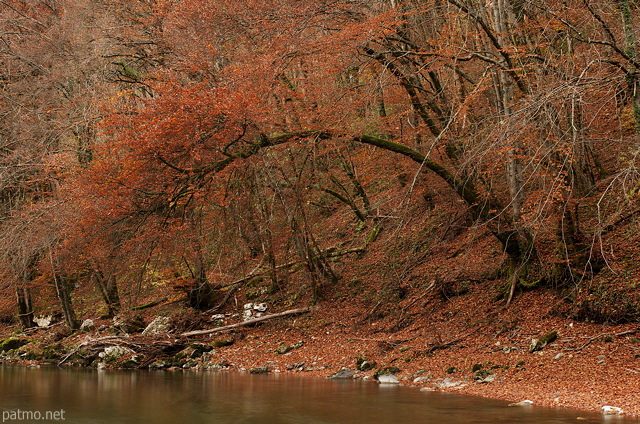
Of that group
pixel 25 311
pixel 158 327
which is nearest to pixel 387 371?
pixel 158 327

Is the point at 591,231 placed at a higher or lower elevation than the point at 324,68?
lower

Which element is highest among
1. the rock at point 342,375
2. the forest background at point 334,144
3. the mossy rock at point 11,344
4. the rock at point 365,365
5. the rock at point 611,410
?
the forest background at point 334,144

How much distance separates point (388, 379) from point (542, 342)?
270cm

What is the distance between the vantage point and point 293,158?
12.9 metres

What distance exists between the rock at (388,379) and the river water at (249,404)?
1.32ft

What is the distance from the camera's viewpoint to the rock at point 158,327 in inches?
644

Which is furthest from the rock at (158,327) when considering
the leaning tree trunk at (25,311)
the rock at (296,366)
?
the leaning tree trunk at (25,311)

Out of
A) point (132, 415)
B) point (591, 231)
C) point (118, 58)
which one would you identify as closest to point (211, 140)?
point (132, 415)

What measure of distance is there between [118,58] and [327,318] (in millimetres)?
11015

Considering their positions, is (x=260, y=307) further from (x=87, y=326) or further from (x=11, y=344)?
(x=11, y=344)

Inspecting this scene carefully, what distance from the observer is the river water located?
22.4 feet

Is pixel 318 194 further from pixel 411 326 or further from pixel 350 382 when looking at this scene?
pixel 350 382

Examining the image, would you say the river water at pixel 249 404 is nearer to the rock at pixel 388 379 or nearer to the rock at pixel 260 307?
the rock at pixel 388 379

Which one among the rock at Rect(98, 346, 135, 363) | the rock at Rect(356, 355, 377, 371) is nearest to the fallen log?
the rock at Rect(98, 346, 135, 363)
